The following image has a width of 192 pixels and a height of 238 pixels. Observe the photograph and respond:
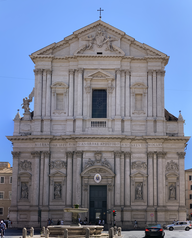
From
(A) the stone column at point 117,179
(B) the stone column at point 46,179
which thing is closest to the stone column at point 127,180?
(A) the stone column at point 117,179

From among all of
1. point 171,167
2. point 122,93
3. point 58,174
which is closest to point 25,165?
point 58,174

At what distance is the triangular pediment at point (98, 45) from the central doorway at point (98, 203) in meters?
13.1

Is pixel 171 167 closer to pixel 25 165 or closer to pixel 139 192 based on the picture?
pixel 139 192

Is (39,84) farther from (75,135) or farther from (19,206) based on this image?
(19,206)

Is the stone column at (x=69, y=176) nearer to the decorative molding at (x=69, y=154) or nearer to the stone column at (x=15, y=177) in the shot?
the decorative molding at (x=69, y=154)

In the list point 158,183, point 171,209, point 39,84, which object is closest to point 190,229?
point 171,209

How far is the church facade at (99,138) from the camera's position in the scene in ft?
142

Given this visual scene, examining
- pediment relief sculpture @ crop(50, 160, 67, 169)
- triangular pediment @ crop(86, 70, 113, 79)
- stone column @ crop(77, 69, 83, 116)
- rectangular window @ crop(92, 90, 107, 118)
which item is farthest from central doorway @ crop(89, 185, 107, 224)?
triangular pediment @ crop(86, 70, 113, 79)

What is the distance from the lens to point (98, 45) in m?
46.1

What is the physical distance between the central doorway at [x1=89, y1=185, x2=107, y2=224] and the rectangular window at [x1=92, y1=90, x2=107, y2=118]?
6975mm

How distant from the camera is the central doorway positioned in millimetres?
43188

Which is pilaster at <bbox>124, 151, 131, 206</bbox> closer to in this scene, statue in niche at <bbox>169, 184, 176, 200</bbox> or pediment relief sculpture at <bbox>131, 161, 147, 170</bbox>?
pediment relief sculpture at <bbox>131, 161, 147, 170</bbox>

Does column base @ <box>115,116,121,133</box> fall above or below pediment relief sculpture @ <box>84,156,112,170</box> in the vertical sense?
above

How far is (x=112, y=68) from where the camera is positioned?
45406 millimetres
